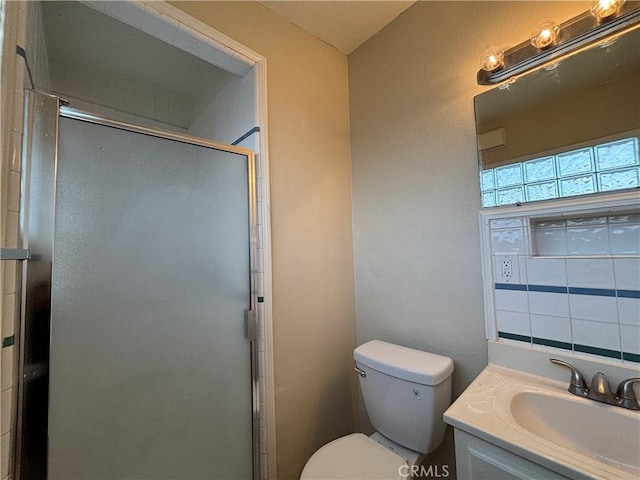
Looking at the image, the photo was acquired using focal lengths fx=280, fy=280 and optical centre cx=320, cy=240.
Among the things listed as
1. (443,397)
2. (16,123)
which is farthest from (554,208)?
(16,123)

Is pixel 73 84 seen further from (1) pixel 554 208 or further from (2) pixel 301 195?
(1) pixel 554 208

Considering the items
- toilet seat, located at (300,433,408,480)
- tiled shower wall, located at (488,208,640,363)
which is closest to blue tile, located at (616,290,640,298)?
tiled shower wall, located at (488,208,640,363)

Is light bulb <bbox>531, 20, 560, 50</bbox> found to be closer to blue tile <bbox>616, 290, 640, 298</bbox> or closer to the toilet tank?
blue tile <bbox>616, 290, 640, 298</bbox>

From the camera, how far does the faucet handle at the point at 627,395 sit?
2.62ft

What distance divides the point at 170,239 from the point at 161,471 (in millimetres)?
838

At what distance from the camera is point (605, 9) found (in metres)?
0.88

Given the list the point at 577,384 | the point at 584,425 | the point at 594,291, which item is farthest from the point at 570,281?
the point at 584,425

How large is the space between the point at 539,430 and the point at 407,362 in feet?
1.45

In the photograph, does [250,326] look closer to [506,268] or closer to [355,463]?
[355,463]

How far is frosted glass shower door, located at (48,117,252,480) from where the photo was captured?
88 centimetres

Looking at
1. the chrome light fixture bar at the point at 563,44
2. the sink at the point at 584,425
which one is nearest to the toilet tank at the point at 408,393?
the sink at the point at 584,425

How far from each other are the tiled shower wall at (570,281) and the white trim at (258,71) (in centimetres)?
96

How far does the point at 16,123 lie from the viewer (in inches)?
30.1

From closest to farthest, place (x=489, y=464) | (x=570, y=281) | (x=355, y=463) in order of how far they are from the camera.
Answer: (x=489, y=464) < (x=570, y=281) < (x=355, y=463)
